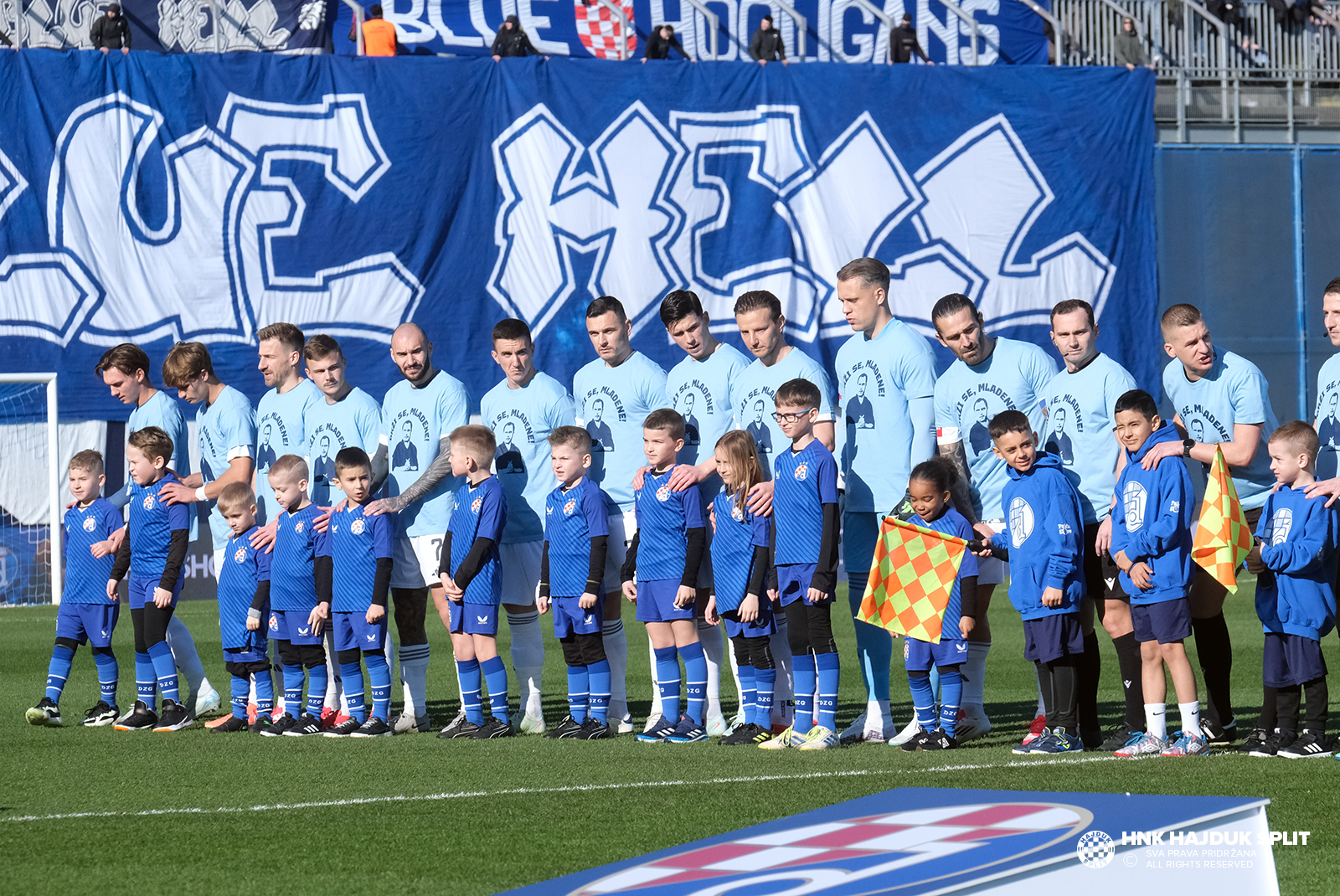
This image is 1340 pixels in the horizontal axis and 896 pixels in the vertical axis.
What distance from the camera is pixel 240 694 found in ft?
27.9

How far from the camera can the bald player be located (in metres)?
7.97

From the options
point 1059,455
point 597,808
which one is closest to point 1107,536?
point 1059,455

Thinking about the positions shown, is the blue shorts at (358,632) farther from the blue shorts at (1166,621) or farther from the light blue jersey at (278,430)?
the blue shorts at (1166,621)

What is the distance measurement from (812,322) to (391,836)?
15059 mm

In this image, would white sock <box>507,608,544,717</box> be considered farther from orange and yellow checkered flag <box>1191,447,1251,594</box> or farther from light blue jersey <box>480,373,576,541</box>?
orange and yellow checkered flag <box>1191,447,1251,594</box>

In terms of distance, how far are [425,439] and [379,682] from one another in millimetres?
1235

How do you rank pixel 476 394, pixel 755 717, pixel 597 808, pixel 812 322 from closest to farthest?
pixel 597 808, pixel 755 717, pixel 476 394, pixel 812 322

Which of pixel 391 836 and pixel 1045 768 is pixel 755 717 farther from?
pixel 391 836

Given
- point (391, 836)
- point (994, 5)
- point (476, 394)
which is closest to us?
point (391, 836)

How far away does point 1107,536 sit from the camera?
6754mm

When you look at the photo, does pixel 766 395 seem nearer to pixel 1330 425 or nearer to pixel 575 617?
pixel 575 617

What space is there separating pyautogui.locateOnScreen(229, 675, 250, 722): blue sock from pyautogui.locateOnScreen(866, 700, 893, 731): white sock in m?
3.20

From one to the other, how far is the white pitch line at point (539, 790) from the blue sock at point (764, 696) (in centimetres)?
112

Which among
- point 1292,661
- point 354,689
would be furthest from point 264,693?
point 1292,661
